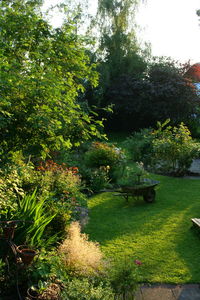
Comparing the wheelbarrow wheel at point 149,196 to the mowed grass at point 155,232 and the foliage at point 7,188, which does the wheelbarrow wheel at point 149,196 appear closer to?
A: the mowed grass at point 155,232

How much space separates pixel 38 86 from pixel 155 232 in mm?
4225

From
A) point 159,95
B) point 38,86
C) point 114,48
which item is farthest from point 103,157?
point 114,48

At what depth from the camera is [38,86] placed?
3.62 metres

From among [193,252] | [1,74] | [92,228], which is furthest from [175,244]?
[1,74]

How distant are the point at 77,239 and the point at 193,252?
220cm

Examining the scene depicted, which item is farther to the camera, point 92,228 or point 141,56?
point 141,56

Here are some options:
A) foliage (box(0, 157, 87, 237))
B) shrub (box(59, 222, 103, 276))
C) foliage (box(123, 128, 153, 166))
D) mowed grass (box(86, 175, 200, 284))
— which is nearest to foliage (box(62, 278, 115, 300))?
shrub (box(59, 222, 103, 276))

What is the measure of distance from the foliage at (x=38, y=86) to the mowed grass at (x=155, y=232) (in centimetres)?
242

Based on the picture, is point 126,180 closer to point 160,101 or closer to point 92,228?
point 92,228

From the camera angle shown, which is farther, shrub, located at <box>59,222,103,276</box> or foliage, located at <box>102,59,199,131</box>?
foliage, located at <box>102,59,199,131</box>

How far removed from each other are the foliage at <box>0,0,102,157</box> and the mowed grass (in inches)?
95.3

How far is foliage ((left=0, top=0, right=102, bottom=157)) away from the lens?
3.58 metres

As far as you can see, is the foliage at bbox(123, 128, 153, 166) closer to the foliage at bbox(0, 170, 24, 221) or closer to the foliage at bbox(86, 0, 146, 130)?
the foliage at bbox(86, 0, 146, 130)

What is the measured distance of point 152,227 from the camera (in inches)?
270
